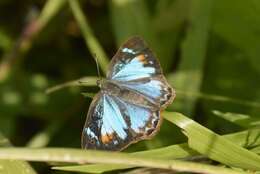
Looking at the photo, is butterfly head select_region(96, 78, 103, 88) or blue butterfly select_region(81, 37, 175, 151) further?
butterfly head select_region(96, 78, 103, 88)

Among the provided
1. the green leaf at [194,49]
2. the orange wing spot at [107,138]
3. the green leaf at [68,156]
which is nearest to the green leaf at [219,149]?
the orange wing spot at [107,138]

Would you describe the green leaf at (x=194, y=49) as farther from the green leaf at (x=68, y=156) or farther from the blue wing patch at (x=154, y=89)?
the green leaf at (x=68, y=156)

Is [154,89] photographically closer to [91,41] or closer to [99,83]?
[99,83]

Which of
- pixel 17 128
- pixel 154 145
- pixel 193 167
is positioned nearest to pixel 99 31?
pixel 17 128

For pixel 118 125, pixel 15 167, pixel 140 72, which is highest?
pixel 140 72

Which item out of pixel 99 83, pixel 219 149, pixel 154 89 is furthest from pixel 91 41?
pixel 219 149

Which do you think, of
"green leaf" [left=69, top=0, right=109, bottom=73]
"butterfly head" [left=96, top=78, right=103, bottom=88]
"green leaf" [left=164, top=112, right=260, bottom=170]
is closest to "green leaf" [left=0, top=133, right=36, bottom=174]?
"butterfly head" [left=96, top=78, right=103, bottom=88]

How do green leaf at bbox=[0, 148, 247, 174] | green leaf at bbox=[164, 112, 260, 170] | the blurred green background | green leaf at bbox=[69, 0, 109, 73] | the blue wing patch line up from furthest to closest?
the blurred green background, green leaf at bbox=[69, 0, 109, 73], the blue wing patch, green leaf at bbox=[164, 112, 260, 170], green leaf at bbox=[0, 148, 247, 174]

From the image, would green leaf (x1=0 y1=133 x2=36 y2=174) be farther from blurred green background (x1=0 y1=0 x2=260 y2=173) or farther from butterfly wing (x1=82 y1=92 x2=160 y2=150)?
blurred green background (x1=0 y1=0 x2=260 y2=173)
